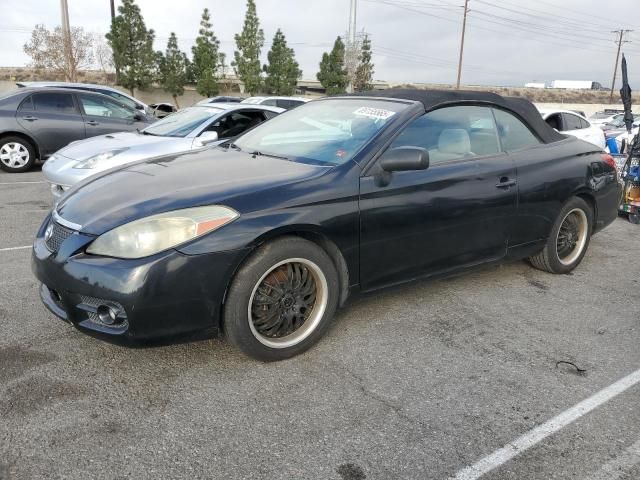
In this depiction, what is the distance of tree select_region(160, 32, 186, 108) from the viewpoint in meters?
39.4

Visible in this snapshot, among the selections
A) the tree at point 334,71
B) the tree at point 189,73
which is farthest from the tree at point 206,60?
the tree at point 334,71

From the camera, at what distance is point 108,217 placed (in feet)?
8.99

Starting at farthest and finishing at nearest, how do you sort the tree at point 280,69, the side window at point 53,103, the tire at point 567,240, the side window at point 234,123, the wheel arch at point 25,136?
the tree at point 280,69
the side window at point 53,103
the wheel arch at point 25,136
the side window at point 234,123
the tire at point 567,240

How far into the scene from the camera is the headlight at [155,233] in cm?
258

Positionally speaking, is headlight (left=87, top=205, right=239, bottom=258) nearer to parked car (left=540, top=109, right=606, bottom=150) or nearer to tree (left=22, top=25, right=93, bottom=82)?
parked car (left=540, top=109, right=606, bottom=150)

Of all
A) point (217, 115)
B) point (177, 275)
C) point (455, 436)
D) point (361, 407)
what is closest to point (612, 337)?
point (455, 436)

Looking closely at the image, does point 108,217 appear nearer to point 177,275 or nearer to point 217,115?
point 177,275

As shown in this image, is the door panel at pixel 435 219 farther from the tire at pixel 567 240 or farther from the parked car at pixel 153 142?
the parked car at pixel 153 142

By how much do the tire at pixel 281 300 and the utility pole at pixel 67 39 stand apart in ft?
86.8

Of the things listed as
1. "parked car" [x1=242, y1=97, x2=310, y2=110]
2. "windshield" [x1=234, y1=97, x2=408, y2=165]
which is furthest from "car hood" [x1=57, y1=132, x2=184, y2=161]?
"parked car" [x1=242, y1=97, x2=310, y2=110]

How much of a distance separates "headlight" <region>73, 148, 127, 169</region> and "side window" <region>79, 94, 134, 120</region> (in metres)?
4.25

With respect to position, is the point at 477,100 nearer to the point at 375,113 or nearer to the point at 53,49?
the point at 375,113

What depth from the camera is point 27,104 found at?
30.7 feet

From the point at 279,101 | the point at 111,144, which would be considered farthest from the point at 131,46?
the point at 111,144
